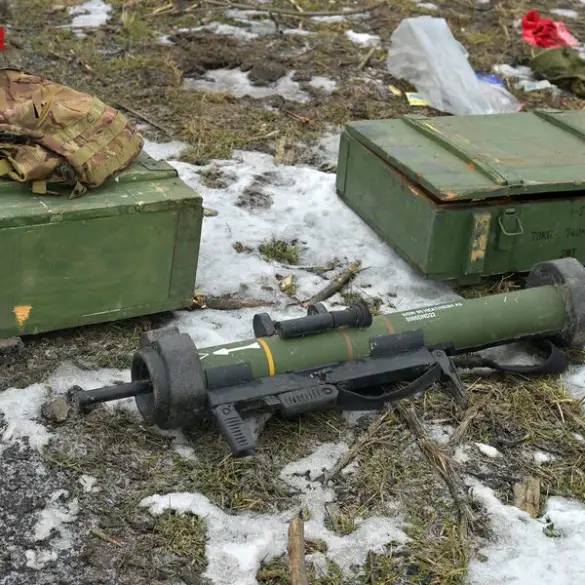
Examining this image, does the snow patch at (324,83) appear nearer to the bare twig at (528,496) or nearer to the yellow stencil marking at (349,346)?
the yellow stencil marking at (349,346)

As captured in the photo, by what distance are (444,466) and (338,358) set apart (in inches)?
23.0

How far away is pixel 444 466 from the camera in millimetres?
3254

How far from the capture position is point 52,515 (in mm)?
2914

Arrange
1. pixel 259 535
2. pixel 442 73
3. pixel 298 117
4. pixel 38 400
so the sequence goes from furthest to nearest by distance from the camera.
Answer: pixel 442 73, pixel 298 117, pixel 38 400, pixel 259 535

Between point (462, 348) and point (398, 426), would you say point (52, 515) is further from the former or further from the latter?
point (462, 348)

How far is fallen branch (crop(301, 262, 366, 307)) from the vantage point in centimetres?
439

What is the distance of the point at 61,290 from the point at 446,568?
193 centimetres

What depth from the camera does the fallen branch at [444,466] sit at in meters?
3.02

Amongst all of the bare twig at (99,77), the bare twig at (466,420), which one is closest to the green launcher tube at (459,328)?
the bare twig at (466,420)

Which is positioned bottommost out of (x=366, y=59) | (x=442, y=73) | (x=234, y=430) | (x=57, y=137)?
(x=234, y=430)

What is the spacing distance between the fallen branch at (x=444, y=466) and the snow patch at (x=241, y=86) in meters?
4.02

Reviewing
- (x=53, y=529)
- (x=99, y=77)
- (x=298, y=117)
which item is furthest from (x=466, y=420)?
(x=99, y=77)

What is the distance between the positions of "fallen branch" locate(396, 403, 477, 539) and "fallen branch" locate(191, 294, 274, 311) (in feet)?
3.41

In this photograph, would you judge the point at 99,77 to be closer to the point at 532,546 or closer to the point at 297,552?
the point at 297,552
